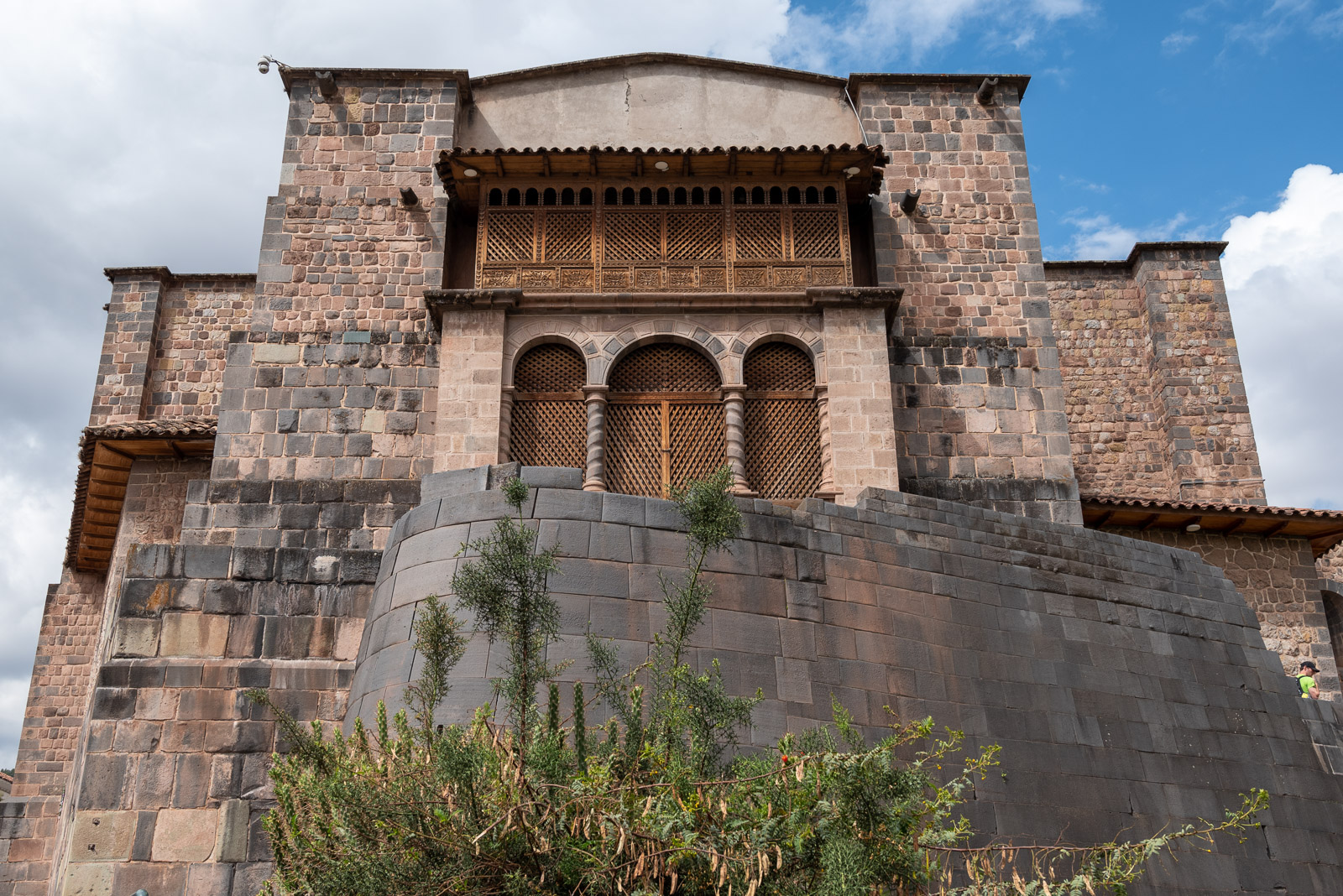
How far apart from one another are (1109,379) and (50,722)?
19034 millimetres

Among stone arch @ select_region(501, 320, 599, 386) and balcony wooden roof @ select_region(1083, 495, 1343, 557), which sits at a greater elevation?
stone arch @ select_region(501, 320, 599, 386)

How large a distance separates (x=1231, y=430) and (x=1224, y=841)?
454 inches

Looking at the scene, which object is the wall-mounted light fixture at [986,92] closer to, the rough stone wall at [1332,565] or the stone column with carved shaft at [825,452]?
the stone column with carved shaft at [825,452]

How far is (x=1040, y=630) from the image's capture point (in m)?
11.0

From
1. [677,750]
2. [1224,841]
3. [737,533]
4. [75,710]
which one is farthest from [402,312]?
[1224,841]

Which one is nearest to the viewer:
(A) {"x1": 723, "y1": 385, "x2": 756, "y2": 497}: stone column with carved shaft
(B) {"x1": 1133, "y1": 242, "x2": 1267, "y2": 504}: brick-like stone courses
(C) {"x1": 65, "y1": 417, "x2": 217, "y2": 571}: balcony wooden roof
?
(A) {"x1": 723, "y1": 385, "x2": 756, "y2": 497}: stone column with carved shaft

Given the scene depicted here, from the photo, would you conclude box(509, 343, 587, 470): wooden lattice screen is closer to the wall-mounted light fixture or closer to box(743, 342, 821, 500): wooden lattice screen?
box(743, 342, 821, 500): wooden lattice screen

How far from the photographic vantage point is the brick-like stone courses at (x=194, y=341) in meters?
20.8

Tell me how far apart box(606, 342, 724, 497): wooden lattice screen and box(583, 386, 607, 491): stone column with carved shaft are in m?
0.12

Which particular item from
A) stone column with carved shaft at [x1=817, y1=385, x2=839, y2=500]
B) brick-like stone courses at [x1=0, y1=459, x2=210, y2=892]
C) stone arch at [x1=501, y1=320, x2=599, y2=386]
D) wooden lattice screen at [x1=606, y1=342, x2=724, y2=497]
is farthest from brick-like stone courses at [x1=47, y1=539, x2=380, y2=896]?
stone column with carved shaft at [x1=817, y1=385, x2=839, y2=500]

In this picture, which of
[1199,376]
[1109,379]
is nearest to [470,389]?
[1109,379]

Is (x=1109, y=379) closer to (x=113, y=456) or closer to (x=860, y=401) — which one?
(x=860, y=401)

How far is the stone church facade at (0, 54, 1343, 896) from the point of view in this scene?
9.76 meters

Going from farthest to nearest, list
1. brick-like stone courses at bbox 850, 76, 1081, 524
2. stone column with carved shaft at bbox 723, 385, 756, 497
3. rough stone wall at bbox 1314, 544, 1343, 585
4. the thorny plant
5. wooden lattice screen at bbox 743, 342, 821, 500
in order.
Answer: rough stone wall at bbox 1314, 544, 1343, 585 → brick-like stone courses at bbox 850, 76, 1081, 524 → wooden lattice screen at bbox 743, 342, 821, 500 → stone column with carved shaft at bbox 723, 385, 756, 497 → the thorny plant
